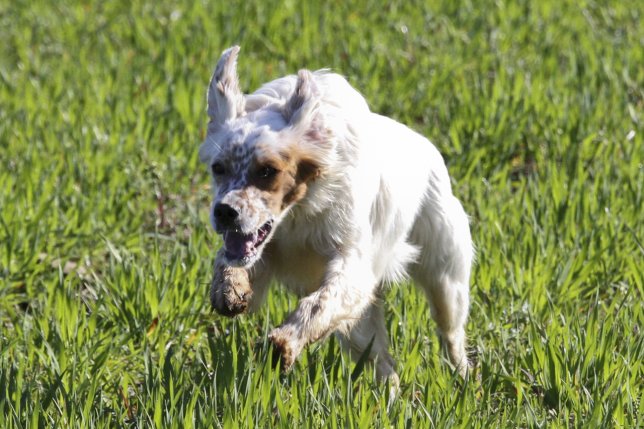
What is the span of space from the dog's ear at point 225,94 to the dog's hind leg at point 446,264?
92 cm

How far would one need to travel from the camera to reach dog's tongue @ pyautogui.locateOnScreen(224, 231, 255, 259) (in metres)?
3.68

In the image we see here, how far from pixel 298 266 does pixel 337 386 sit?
0.52 metres

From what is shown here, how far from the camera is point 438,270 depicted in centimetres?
447

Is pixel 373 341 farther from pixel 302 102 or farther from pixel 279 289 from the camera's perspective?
pixel 302 102

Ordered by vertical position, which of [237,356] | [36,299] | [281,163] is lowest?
[36,299]

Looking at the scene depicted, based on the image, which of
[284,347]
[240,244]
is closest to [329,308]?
[284,347]

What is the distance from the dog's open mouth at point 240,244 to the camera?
145 inches

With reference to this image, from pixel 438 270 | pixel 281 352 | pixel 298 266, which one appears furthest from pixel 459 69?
pixel 281 352

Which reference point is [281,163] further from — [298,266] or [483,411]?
[483,411]

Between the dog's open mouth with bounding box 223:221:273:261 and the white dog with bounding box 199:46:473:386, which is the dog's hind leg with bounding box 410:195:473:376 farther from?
the dog's open mouth with bounding box 223:221:273:261

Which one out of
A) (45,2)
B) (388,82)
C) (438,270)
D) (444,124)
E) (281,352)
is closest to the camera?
(281,352)

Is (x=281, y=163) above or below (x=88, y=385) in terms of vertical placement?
above

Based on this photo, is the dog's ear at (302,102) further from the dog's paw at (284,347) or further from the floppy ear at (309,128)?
the dog's paw at (284,347)

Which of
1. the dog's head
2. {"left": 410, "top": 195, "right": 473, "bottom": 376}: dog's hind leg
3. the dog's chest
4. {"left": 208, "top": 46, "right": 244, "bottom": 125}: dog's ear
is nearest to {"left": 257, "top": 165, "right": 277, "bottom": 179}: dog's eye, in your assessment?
the dog's head
